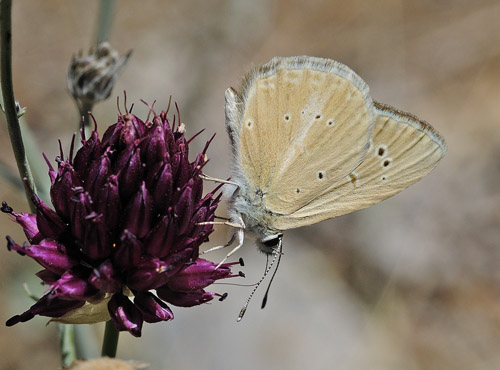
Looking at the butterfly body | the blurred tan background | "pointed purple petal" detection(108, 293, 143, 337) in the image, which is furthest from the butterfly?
the blurred tan background

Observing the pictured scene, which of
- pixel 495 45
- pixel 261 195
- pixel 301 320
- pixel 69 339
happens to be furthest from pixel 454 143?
pixel 69 339

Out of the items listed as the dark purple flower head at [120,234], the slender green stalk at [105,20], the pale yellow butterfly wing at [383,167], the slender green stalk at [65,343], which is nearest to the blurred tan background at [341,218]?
the slender green stalk at [105,20]

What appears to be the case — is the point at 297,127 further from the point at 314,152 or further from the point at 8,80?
the point at 8,80

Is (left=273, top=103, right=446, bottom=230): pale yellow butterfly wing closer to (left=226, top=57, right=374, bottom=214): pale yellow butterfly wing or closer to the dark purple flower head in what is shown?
(left=226, top=57, right=374, bottom=214): pale yellow butterfly wing

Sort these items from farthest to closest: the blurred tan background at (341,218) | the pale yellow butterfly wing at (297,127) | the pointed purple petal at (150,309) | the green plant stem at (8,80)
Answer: the blurred tan background at (341,218), the pale yellow butterfly wing at (297,127), the pointed purple petal at (150,309), the green plant stem at (8,80)

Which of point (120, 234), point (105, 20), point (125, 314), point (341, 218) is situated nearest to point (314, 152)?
point (120, 234)

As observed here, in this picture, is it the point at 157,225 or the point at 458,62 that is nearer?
the point at 157,225

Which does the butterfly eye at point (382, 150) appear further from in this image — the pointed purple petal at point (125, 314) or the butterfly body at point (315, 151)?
the pointed purple petal at point (125, 314)

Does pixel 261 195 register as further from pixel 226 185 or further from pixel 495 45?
pixel 495 45
